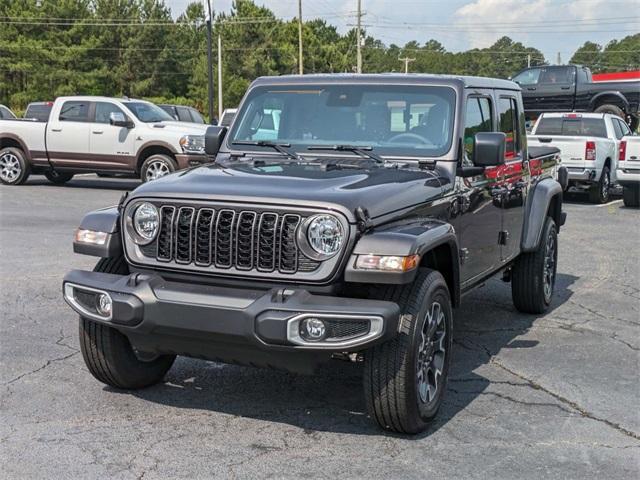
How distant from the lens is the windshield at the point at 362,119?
5633mm

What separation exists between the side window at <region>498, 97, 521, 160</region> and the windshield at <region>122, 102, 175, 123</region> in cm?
1164

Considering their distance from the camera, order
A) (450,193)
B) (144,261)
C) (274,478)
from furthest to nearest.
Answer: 1. (450,193)
2. (144,261)
3. (274,478)

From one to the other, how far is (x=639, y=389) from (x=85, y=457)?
11.4 ft

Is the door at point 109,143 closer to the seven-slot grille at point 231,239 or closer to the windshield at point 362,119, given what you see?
the windshield at point 362,119

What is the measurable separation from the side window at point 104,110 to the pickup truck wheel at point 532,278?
12.1m

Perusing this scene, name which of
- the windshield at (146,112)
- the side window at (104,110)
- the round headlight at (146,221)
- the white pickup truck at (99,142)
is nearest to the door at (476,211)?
the round headlight at (146,221)

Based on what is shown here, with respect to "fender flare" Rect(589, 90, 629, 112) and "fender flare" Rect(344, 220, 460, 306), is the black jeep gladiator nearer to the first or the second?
"fender flare" Rect(344, 220, 460, 306)

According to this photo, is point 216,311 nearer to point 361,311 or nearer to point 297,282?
point 297,282

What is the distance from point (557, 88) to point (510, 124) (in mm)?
19112

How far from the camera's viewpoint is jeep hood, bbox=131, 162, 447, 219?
4383mm

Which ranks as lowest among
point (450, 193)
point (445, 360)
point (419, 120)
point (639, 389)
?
point (639, 389)

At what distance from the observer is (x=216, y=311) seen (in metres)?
4.18

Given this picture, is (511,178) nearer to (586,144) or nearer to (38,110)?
(586,144)

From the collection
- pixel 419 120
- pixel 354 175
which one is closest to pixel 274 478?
pixel 354 175
